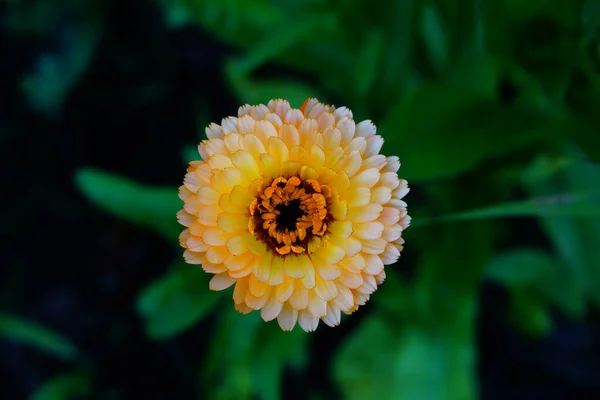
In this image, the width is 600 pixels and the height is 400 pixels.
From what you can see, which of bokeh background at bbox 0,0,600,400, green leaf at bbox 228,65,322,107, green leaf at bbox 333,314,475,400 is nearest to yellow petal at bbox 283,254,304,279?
bokeh background at bbox 0,0,600,400

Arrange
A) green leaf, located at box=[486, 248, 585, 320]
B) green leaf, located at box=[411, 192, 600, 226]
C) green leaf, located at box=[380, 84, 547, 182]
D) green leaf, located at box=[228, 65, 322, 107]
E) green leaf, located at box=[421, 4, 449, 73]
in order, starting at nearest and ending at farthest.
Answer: green leaf, located at box=[411, 192, 600, 226] → green leaf, located at box=[380, 84, 547, 182] → green leaf, located at box=[228, 65, 322, 107] → green leaf, located at box=[421, 4, 449, 73] → green leaf, located at box=[486, 248, 585, 320]

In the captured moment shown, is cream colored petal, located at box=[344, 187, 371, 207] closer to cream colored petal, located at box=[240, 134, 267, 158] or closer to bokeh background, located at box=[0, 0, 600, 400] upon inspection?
cream colored petal, located at box=[240, 134, 267, 158]

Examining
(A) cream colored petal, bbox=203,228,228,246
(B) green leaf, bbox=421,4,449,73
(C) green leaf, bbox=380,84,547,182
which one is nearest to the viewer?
(A) cream colored petal, bbox=203,228,228,246

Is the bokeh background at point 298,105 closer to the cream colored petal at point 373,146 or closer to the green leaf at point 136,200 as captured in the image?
the green leaf at point 136,200

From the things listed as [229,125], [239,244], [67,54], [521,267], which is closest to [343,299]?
[239,244]

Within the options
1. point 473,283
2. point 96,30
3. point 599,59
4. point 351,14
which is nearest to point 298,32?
point 351,14

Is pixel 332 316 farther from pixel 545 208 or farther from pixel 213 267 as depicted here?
pixel 545 208
